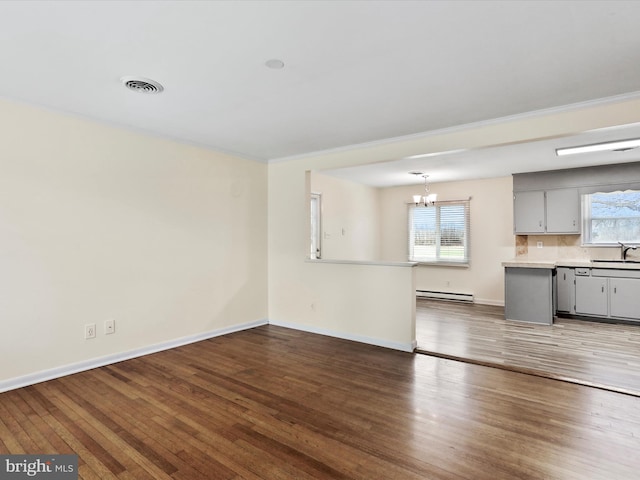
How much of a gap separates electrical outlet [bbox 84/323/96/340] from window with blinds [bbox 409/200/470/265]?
613 centimetres

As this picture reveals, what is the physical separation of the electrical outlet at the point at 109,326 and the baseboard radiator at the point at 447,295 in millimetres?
5721

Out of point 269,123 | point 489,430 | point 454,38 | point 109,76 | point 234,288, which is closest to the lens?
point 454,38

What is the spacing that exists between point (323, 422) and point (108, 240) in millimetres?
2782

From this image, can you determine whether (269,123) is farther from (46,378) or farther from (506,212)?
(506,212)

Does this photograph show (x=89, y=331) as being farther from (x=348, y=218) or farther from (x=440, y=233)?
(x=440, y=233)

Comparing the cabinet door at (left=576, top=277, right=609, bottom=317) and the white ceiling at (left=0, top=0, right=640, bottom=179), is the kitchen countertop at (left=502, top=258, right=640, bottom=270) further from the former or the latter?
the white ceiling at (left=0, top=0, right=640, bottom=179)

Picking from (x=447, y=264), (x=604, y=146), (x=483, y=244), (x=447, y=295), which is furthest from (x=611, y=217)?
(x=447, y=295)

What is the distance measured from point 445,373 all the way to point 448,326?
1.87 metres

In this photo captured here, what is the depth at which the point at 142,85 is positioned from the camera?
2730 mm

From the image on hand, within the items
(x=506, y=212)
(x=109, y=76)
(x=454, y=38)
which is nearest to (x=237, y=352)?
(x=109, y=76)

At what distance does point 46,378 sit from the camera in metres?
3.14

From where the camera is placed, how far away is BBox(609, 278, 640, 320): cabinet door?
5.13 meters

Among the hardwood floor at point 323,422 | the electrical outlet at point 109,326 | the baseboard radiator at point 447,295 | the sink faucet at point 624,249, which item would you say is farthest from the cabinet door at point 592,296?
the electrical outlet at point 109,326

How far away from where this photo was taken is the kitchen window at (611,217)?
18.5 feet
